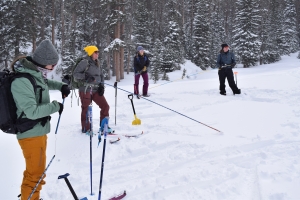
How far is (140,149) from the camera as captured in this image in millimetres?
4984

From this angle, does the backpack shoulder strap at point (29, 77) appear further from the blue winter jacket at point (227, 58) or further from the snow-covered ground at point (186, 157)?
the blue winter jacket at point (227, 58)

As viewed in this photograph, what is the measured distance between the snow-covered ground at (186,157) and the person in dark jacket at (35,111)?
0.63 meters

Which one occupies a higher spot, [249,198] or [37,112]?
[37,112]

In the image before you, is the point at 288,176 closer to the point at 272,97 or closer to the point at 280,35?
the point at 272,97

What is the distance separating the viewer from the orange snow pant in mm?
2951

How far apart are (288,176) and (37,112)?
3.42 metres

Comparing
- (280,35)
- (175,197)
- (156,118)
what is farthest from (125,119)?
(280,35)

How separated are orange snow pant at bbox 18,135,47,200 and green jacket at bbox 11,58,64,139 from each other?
0.08 meters

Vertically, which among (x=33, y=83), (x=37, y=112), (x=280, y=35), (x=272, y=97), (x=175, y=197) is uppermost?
(x=280, y=35)

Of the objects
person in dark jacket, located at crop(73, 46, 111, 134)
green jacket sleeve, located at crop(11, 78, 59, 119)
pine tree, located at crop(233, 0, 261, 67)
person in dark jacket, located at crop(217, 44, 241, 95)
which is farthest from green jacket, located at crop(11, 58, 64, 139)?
pine tree, located at crop(233, 0, 261, 67)

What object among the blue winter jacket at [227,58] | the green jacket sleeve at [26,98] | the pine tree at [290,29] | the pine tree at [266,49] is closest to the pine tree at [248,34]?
the pine tree at [266,49]

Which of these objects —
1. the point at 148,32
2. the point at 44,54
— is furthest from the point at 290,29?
the point at 44,54

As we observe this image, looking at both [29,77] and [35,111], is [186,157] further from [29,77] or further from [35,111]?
[29,77]

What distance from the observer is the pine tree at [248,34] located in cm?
2938
